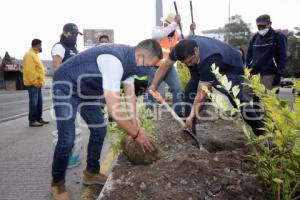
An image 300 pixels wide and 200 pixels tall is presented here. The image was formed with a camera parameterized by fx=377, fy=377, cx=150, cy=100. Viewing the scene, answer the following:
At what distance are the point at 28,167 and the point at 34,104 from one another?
3717 mm

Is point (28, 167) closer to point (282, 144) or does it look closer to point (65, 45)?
point (65, 45)

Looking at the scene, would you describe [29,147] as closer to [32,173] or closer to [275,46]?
[32,173]

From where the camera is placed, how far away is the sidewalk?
4062 millimetres

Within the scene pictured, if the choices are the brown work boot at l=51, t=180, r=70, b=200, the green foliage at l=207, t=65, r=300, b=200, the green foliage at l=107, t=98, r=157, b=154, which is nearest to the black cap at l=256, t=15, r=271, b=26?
the green foliage at l=107, t=98, r=157, b=154

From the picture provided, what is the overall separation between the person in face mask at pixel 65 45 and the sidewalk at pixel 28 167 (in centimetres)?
145

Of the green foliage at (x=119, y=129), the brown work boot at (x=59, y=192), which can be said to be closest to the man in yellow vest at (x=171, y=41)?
the green foliage at (x=119, y=129)

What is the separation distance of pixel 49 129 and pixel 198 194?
5.81 meters

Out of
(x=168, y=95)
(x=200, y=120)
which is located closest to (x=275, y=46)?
(x=200, y=120)

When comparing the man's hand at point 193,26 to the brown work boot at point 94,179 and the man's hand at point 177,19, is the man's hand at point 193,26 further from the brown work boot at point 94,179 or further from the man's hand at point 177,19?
the brown work boot at point 94,179

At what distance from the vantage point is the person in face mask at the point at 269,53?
6422 mm

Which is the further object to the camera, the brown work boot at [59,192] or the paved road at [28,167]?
the paved road at [28,167]

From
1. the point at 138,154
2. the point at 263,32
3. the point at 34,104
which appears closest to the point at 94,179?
the point at 138,154

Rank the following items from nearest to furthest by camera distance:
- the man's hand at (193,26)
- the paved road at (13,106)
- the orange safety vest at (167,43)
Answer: the orange safety vest at (167,43) → the man's hand at (193,26) → the paved road at (13,106)

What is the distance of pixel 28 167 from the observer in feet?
16.6
